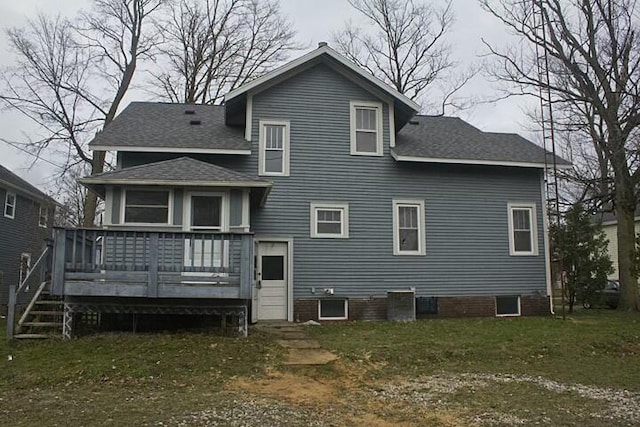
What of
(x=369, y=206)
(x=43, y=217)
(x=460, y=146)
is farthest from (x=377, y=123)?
(x=43, y=217)

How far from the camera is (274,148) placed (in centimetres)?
1404

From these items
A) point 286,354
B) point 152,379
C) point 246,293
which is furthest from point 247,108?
point 152,379

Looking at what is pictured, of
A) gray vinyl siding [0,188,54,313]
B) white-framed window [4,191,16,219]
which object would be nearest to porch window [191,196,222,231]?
gray vinyl siding [0,188,54,313]

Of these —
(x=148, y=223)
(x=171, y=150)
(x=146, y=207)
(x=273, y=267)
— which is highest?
(x=171, y=150)

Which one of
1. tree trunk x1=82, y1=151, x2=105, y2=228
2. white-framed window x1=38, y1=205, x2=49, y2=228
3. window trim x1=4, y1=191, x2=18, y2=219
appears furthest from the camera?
white-framed window x1=38, y1=205, x2=49, y2=228

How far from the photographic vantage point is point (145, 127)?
1436 centimetres

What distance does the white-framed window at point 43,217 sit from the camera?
80.8ft

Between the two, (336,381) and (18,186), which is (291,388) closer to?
(336,381)

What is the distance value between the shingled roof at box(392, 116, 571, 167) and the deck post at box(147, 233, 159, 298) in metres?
7.13

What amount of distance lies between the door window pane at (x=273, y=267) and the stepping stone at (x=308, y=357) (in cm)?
425

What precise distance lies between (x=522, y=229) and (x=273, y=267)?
7.18m

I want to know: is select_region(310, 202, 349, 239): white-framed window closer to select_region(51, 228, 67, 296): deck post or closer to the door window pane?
the door window pane

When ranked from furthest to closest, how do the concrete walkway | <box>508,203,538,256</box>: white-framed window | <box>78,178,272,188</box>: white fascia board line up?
<box>508,203,538,256</box>: white-framed window → <box>78,178,272,188</box>: white fascia board → the concrete walkway

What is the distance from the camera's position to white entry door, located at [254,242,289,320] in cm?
1339
